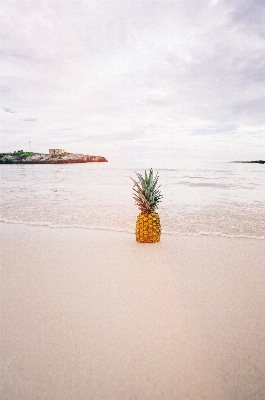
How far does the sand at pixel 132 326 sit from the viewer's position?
216 cm

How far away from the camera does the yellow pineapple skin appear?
593 centimetres

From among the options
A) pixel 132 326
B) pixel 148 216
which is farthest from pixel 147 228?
pixel 132 326

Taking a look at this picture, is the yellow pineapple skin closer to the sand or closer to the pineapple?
the pineapple

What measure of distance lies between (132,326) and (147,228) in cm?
321

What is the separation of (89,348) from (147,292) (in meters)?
1.28

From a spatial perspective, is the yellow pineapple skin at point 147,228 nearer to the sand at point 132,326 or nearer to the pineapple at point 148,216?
the pineapple at point 148,216

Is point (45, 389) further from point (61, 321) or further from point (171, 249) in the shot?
point (171, 249)

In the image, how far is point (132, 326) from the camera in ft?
9.30

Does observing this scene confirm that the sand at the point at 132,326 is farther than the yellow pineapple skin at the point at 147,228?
No

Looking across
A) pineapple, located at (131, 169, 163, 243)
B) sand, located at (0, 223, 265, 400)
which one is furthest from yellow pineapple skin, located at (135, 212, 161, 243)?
sand, located at (0, 223, 265, 400)

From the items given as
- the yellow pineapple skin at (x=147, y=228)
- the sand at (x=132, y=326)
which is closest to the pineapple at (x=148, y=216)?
the yellow pineapple skin at (x=147, y=228)

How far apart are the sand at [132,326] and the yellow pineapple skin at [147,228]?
2.83ft

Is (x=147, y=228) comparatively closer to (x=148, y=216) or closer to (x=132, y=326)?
(x=148, y=216)

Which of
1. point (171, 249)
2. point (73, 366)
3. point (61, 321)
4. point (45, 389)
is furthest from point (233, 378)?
point (171, 249)
